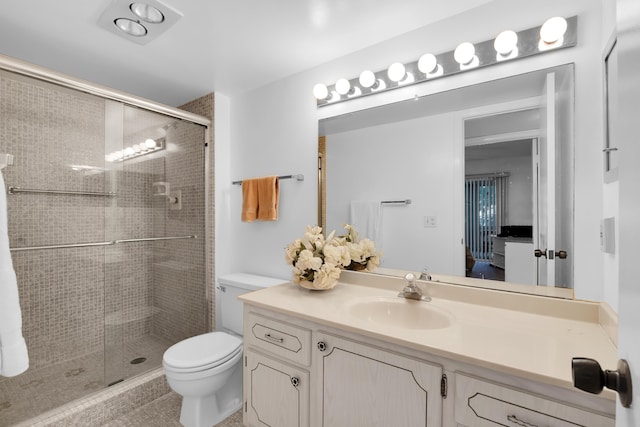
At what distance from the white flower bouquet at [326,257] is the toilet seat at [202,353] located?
628mm

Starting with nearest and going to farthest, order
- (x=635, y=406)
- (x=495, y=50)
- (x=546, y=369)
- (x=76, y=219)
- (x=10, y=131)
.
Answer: (x=635, y=406) → (x=546, y=369) → (x=495, y=50) → (x=10, y=131) → (x=76, y=219)

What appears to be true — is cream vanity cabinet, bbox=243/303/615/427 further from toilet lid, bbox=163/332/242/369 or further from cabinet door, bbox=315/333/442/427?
toilet lid, bbox=163/332/242/369

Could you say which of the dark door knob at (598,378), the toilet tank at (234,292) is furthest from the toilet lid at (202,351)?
the dark door knob at (598,378)

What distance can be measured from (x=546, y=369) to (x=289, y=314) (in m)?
0.87

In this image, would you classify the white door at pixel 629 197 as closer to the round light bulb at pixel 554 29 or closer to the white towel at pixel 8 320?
the round light bulb at pixel 554 29

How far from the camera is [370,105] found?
68.9 inches

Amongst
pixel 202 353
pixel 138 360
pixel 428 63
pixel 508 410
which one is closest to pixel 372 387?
pixel 508 410

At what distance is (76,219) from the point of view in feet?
6.93

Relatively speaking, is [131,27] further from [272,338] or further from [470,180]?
[470,180]

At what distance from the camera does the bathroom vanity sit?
2.60 ft

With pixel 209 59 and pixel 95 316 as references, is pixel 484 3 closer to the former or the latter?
pixel 209 59

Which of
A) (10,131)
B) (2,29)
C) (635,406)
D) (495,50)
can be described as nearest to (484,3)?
(495,50)

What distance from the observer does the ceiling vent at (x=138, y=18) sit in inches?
54.2

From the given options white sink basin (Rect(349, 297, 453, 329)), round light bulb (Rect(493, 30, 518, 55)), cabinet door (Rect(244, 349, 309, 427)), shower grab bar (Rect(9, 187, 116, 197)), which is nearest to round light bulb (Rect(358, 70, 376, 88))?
round light bulb (Rect(493, 30, 518, 55))
